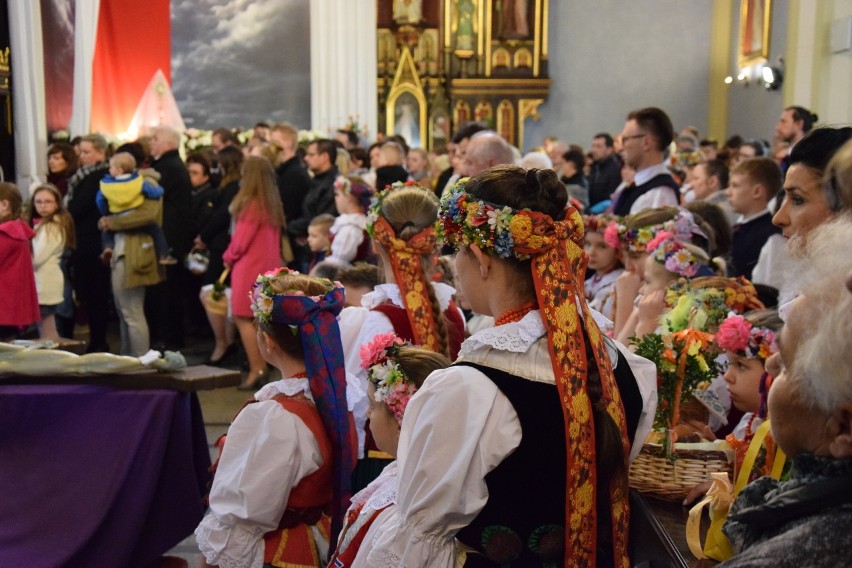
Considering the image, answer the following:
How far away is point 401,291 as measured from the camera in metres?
3.32

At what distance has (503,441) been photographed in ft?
5.96

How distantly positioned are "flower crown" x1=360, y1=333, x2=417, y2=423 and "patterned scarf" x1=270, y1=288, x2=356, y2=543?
0.21 metres

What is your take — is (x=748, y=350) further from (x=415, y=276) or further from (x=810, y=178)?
(x=415, y=276)

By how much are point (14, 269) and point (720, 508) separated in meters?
5.54

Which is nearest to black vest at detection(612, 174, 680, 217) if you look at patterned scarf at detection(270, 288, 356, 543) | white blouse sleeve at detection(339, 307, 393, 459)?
white blouse sleeve at detection(339, 307, 393, 459)

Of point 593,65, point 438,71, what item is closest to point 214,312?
point 438,71

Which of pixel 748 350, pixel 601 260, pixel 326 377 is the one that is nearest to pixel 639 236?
pixel 601 260

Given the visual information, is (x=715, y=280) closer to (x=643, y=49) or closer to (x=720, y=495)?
(x=720, y=495)

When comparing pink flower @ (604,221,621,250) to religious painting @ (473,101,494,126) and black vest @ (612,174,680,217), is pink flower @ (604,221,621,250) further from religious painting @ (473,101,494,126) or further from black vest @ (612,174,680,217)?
religious painting @ (473,101,494,126)

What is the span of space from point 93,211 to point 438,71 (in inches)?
357

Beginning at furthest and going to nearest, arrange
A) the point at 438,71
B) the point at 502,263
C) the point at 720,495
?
the point at 438,71 → the point at 502,263 → the point at 720,495

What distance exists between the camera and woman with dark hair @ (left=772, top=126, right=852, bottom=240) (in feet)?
7.91

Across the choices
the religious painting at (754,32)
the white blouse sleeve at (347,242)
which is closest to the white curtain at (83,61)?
the white blouse sleeve at (347,242)

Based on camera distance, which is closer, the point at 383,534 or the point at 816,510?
the point at 816,510
